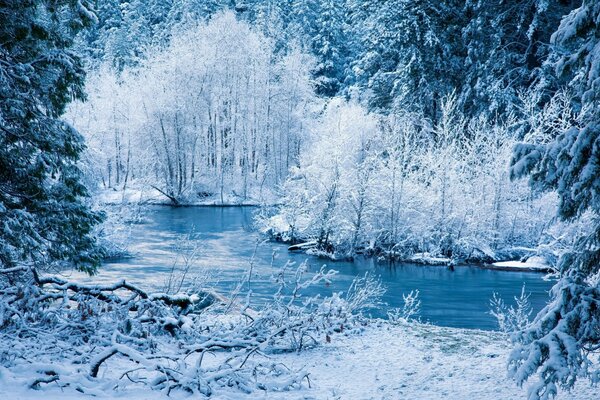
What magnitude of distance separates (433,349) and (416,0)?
28.1m

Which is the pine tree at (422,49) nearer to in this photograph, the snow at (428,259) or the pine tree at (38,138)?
the snow at (428,259)

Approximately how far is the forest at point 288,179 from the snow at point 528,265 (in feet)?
0.34

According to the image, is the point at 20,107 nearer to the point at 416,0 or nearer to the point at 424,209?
the point at 424,209

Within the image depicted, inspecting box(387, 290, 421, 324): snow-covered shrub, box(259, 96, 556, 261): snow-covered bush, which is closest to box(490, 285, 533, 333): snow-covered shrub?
box(387, 290, 421, 324): snow-covered shrub

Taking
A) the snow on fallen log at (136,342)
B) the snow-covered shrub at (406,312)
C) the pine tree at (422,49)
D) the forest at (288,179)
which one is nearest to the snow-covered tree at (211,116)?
the forest at (288,179)

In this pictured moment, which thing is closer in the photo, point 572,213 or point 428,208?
point 572,213

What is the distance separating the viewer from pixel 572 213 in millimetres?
5074

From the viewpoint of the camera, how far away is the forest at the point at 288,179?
5309 mm

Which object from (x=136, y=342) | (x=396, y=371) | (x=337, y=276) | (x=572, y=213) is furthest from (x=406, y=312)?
(x=572, y=213)

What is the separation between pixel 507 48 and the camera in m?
29.9

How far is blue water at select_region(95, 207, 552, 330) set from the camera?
1576 cm

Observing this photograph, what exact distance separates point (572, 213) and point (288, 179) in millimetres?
25621

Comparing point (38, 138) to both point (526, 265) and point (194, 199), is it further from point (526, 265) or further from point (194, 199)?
point (194, 199)

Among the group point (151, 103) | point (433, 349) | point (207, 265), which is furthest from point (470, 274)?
point (151, 103)
